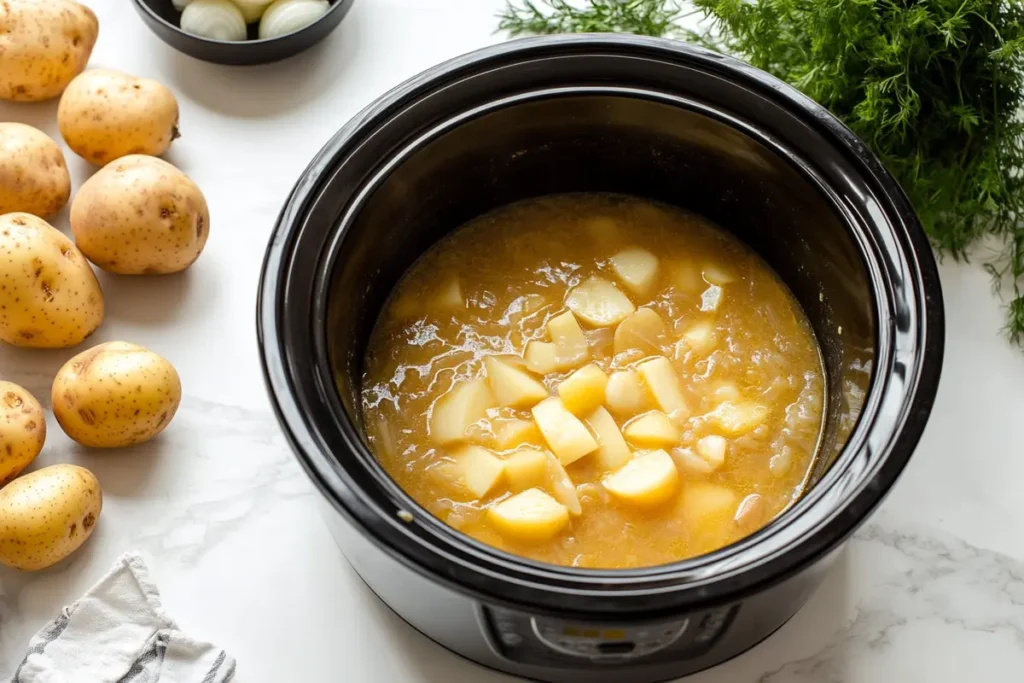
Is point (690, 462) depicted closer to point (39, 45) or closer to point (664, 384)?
point (664, 384)

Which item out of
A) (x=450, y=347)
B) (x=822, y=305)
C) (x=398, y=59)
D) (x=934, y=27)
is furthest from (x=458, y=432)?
(x=934, y=27)

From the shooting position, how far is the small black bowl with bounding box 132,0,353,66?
6.81 feet

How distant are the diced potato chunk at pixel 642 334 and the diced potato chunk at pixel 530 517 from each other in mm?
312

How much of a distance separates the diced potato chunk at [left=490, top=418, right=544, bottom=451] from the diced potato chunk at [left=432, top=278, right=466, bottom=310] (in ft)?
0.81

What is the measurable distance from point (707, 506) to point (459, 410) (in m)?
0.41

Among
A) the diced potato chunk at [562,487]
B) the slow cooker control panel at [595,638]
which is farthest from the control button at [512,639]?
the diced potato chunk at [562,487]

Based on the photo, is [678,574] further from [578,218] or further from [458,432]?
[578,218]

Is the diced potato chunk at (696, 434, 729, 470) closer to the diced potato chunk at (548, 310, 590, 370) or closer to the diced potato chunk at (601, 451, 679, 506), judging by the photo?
the diced potato chunk at (601, 451, 679, 506)

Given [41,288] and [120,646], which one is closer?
[120,646]

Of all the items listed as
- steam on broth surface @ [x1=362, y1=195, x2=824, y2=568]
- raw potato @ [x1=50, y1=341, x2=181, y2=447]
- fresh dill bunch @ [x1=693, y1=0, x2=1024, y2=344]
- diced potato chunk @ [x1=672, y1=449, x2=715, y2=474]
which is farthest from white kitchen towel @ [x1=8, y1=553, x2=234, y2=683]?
fresh dill bunch @ [x1=693, y1=0, x2=1024, y2=344]

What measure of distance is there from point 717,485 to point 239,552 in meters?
0.76

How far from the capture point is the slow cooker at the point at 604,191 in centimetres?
129

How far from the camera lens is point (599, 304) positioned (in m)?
1.82

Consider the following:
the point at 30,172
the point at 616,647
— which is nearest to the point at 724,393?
the point at 616,647
